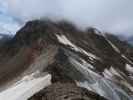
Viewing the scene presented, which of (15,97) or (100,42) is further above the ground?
(100,42)

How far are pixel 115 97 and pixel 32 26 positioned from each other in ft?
237

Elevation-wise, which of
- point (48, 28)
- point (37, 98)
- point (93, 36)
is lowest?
point (37, 98)

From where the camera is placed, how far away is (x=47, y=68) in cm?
4231

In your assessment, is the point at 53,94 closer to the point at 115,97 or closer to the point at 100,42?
the point at 115,97

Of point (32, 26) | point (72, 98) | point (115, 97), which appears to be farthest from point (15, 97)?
point (32, 26)

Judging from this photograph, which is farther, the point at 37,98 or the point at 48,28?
the point at 48,28

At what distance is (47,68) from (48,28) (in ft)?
210

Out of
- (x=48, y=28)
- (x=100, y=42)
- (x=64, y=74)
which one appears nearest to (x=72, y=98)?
(x=64, y=74)

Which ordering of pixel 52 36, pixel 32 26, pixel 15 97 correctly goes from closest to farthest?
pixel 15 97
pixel 52 36
pixel 32 26

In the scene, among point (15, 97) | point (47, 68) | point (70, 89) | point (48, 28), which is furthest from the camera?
point (48, 28)

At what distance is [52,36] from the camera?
97875mm

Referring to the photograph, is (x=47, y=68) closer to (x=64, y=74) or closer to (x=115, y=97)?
(x=64, y=74)

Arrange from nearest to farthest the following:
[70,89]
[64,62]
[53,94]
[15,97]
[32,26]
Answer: [53,94] → [70,89] → [15,97] → [64,62] → [32,26]

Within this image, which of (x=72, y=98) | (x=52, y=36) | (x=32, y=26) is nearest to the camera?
(x=72, y=98)
